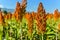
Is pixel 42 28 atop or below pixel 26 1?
below

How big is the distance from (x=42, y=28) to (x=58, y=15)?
9.32 metres

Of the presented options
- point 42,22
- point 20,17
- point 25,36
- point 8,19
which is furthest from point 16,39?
point 8,19

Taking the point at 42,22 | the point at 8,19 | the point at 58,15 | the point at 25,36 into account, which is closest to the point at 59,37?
the point at 25,36

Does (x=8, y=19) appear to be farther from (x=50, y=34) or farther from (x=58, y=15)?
(x=50, y=34)

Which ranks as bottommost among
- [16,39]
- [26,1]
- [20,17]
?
[16,39]

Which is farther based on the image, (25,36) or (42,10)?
(25,36)

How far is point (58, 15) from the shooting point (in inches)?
760

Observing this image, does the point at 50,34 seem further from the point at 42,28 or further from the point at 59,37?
the point at 42,28

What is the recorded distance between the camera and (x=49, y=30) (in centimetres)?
1395

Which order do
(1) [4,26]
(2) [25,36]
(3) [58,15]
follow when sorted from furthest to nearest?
(3) [58,15]
(1) [4,26]
(2) [25,36]

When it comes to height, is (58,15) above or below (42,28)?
above

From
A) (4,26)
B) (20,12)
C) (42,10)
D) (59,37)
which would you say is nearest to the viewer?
(42,10)

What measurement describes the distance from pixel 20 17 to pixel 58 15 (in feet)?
23.6

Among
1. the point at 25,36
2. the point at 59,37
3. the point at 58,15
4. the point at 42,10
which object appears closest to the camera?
the point at 42,10
